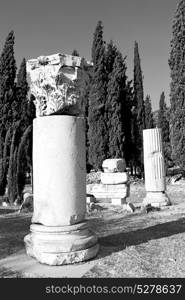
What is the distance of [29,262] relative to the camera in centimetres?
392

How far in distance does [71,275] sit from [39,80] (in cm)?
293

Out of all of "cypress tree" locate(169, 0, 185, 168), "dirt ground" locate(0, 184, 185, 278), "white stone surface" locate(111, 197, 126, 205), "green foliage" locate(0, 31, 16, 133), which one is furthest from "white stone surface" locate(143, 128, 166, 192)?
"green foliage" locate(0, 31, 16, 133)

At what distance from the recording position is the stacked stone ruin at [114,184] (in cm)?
1132

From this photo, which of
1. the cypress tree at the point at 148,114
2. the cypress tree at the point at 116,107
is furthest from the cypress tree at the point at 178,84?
the cypress tree at the point at 148,114

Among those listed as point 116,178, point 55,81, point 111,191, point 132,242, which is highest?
point 55,81

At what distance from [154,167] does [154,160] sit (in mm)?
277

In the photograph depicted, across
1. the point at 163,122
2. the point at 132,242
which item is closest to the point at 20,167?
the point at 132,242

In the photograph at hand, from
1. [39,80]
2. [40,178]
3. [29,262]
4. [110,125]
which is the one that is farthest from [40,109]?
[110,125]

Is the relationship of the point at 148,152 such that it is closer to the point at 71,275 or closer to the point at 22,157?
the point at 22,157

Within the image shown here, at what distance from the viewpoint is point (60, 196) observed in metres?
3.98

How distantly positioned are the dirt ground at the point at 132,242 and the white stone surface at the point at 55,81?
218 cm

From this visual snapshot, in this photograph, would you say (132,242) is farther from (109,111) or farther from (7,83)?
(109,111)

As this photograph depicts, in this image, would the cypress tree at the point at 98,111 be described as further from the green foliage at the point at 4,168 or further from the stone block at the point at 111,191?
the stone block at the point at 111,191

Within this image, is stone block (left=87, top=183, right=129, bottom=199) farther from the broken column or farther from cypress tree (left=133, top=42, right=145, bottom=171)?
cypress tree (left=133, top=42, right=145, bottom=171)
